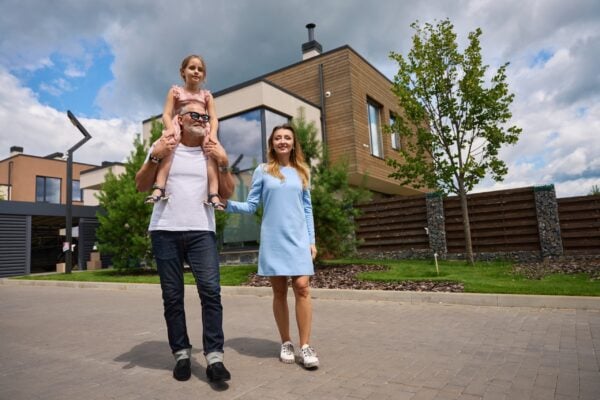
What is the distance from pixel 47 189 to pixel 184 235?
4203 centimetres

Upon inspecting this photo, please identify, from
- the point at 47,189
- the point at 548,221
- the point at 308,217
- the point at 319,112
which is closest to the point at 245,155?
the point at 319,112

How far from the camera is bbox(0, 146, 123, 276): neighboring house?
62.1ft

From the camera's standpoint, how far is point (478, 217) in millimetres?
13078

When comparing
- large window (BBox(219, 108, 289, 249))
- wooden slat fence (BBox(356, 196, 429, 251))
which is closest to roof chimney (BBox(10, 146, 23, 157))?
large window (BBox(219, 108, 289, 249))

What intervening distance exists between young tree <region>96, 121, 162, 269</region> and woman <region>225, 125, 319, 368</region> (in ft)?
37.0

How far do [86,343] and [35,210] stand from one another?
18.9 m

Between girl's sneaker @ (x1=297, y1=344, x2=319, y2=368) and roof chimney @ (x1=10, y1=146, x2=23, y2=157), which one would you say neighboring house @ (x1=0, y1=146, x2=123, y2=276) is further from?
girl's sneaker @ (x1=297, y1=344, x2=319, y2=368)

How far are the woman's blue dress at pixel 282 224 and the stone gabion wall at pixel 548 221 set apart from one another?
1086 centimetres

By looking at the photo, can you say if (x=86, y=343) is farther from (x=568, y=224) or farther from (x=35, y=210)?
(x=35, y=210)

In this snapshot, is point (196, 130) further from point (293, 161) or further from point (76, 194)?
point (76, 194)

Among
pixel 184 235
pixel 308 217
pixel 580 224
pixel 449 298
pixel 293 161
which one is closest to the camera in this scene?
pixel 184 235

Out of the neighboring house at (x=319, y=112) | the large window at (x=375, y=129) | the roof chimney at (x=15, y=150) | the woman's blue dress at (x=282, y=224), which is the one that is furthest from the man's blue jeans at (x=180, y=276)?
the roof chimney at (x=15, y=150)

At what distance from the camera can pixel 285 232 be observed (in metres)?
3.33

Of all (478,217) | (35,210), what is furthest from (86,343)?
(35,210)
